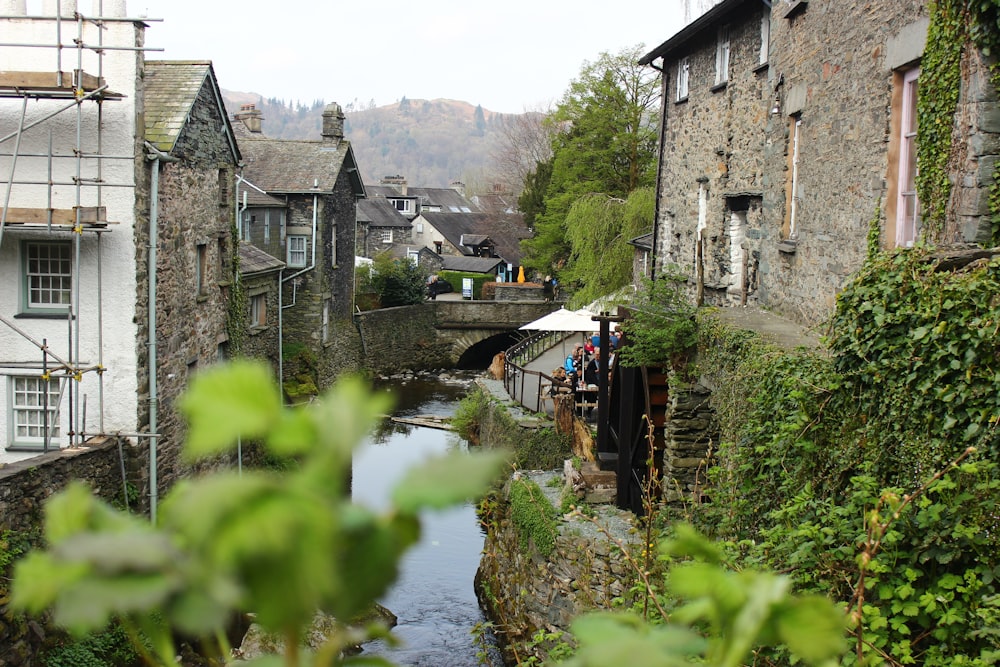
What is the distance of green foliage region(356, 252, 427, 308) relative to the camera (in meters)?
42.6

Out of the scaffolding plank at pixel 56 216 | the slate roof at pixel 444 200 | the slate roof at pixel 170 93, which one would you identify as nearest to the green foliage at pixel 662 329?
the scaffolding plank at pixel 56 216

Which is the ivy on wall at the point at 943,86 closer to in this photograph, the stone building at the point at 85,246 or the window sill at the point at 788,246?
the window sill at the point at 788,246

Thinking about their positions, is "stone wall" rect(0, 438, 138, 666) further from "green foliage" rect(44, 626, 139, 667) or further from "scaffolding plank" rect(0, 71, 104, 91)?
"scaffolding plank" rect(0, 71, 104, 91)

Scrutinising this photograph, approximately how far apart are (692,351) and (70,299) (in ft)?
30.2

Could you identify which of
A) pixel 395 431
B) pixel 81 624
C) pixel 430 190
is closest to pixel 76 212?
pixel 81 624

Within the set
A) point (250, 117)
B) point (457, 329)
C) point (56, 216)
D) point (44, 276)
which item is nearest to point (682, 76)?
point (56, 216)

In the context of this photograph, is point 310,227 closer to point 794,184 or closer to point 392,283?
point 392,283

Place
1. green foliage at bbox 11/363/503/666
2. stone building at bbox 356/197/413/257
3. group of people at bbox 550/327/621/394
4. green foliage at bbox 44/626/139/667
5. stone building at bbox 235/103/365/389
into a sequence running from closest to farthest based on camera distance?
1. green foliage at bbox 11/363/503/666
2. green foliage at bbox 44/626/139/667
3. group of people at bbox 550/327/621/394
4. stone building at bbox 235/103/365/389
5. stone building at bbox 356/197/413/257

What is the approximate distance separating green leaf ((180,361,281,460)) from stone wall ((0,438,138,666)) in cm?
986

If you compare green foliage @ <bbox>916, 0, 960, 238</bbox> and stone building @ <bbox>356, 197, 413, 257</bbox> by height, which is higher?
stone building @ <bbox>356, 197, 413, 257</bbox>

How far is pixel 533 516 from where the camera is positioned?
14.2 meters

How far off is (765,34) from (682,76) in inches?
177

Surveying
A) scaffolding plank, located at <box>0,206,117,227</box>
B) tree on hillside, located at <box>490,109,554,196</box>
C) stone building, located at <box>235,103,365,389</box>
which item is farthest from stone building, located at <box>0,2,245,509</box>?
tree on hillside, located at <box>490,109,554,196</box>

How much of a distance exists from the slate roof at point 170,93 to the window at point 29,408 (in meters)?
4.17
